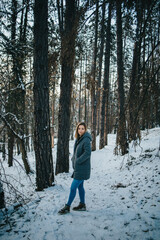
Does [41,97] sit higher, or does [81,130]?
[41,97]

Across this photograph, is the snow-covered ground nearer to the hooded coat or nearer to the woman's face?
the hooded coat

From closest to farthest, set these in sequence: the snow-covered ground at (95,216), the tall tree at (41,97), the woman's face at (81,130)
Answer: the snow-covered ground at (95,216) < the woman's face at (81,130) < the tall tree at (41,97)

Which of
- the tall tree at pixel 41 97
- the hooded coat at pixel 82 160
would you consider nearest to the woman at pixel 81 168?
the hooded coat at pixel 82 160

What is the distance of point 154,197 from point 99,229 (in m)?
1.50

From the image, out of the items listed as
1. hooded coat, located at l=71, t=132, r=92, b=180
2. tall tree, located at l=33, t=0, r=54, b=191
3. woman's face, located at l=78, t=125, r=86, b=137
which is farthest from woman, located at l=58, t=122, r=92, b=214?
tall tree, located at l=33, t=0, r=54, b=191

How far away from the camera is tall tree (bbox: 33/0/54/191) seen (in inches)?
141

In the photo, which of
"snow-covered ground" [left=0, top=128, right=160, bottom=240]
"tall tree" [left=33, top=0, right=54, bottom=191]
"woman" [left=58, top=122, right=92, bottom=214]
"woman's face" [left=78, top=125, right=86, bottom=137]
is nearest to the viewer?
"snow-covered ground" [left=0, top=128, right=160, bottom=240]

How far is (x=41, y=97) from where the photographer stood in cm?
367

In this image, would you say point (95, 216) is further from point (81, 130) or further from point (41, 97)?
point (41, 97)

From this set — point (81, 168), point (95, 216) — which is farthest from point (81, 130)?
point (95, 216)

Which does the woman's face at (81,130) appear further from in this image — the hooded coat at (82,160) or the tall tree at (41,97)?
the tall tree at (41,97)

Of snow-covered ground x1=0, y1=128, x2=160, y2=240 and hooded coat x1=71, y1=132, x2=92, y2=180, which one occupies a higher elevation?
hooded coat x1=71, y1=132, x2=92, y2=180

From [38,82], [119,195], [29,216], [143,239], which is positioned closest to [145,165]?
[119,195]

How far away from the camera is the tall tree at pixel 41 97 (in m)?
3.58
